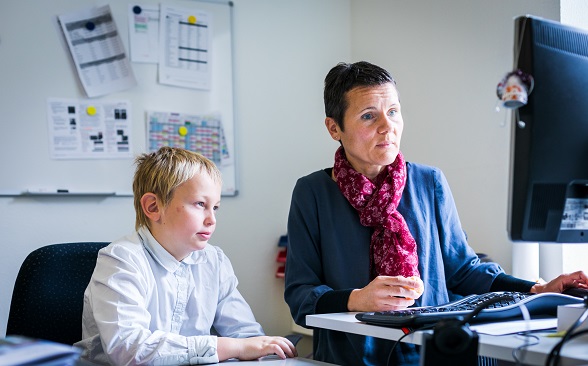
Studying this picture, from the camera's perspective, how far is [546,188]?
109 cm

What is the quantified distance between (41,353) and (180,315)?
692 millimetres

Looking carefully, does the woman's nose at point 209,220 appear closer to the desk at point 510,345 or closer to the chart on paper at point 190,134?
the desk at point 510,345

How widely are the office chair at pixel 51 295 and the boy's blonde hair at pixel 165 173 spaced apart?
0.22 m

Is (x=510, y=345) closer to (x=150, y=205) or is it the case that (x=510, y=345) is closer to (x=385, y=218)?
(x=385, y=218)

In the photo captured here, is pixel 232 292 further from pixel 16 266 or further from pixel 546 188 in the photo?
pixel 16 266

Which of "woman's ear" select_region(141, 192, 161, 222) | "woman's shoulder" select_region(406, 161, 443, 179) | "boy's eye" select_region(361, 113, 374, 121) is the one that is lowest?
"woman's ear" select_region(141, 192, 161, 222)

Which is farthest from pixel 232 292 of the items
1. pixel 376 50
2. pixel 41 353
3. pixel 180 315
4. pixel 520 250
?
pixel 376 50

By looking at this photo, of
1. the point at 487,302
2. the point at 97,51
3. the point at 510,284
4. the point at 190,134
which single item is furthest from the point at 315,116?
the point at 487,302

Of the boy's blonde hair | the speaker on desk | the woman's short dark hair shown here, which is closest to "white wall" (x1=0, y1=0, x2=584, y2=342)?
the woman's short dark hair

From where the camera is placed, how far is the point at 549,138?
1.08 meters

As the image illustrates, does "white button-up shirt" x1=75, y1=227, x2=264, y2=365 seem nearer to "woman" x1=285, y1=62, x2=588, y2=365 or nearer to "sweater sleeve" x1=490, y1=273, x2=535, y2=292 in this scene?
"woman" x1=285, y1=62, x2=588, y2=365

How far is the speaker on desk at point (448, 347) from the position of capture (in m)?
0.92

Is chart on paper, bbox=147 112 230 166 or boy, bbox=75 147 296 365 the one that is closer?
boy, bbox=75 147 296 365

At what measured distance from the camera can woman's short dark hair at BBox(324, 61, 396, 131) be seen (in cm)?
171
